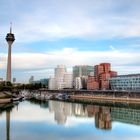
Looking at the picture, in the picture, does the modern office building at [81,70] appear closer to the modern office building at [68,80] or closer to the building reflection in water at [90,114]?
the modern office building at [68,80]

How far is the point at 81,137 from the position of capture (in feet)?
87.8

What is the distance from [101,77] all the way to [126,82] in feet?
56.3

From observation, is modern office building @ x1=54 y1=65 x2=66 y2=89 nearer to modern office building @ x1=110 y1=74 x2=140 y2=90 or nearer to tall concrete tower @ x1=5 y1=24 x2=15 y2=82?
tall concrete tower @ x1=5 y1=24 x2=15 y2=82

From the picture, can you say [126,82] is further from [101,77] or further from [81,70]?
[81,70]

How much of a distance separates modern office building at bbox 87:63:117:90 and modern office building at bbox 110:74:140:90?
10.2 feet

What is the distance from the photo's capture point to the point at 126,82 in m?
107

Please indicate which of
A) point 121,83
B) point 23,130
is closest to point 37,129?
point 23,130

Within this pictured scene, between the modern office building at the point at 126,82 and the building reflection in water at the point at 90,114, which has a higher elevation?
the modern office building at the point at 126,82

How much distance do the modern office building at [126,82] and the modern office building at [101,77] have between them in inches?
122

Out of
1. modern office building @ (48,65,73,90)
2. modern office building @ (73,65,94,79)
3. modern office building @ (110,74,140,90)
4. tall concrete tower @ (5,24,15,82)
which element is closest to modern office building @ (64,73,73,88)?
modern office building @ (48,65,73,90)

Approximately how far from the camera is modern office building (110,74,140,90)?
331ft

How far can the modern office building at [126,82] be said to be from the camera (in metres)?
101

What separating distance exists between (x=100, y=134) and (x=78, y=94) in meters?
89.8

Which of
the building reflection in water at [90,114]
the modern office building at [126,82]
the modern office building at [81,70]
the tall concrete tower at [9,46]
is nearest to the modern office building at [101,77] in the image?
the modern office building at [126,82]
